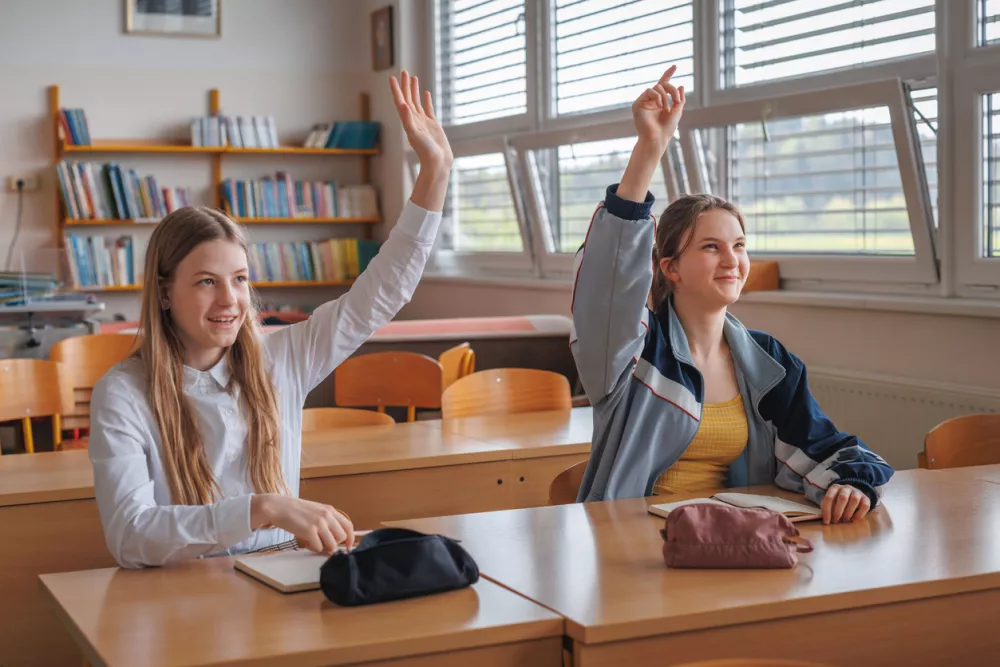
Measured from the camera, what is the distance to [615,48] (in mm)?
5617

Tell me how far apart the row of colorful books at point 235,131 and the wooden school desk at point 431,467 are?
173 inches

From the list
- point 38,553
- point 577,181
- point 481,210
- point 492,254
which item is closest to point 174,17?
point 481,210

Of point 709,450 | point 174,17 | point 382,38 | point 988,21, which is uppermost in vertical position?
point 174,17

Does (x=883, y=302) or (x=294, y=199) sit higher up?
(x=294, y=199)

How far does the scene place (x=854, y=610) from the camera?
159 centimetres

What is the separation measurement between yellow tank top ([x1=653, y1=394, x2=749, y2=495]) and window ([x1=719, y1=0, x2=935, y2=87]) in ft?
7.11

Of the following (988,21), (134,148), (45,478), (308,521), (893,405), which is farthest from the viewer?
(134,148)

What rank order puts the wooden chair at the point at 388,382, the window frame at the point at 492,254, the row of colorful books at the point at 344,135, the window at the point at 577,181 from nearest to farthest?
the wooden chair at the point at 388,382
the window at the point at 577,181
the window frame at the point at 492,254
the row of colorful books at the point at 344,135

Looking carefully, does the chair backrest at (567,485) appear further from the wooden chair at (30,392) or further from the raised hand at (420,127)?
the wooden chair at (30,392)

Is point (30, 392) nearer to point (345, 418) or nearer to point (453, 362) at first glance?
point (345, 418)

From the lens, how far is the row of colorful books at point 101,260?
275 inches

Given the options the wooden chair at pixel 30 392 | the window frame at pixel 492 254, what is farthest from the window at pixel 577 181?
the wooden chair at pixel 30 392

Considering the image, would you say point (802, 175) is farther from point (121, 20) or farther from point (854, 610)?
point (121, 20)

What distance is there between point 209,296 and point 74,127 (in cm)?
555
